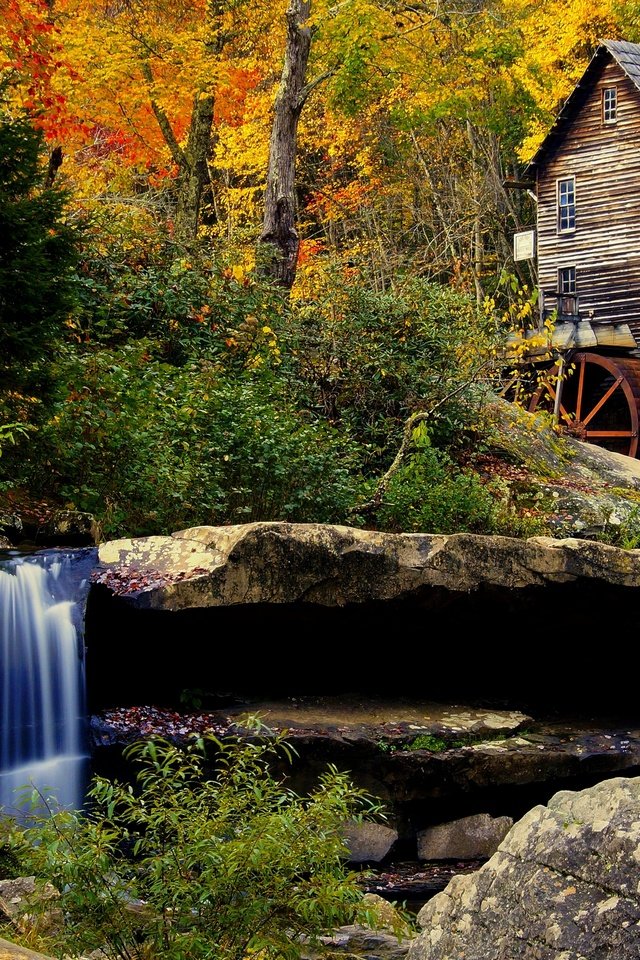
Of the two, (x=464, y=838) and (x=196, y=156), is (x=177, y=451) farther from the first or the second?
(x=196, y=156)

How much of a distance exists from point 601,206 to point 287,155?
17.3 m

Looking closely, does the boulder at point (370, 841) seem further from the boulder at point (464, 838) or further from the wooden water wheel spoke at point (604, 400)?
the wooden water wheel spoke at point (604, 400)

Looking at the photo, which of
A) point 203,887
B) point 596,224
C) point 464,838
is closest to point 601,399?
point 596,224

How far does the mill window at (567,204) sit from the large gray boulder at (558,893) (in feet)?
102

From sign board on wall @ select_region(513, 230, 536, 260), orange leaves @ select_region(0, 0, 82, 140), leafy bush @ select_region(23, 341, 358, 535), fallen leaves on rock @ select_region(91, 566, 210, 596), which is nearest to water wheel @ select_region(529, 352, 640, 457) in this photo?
sign board on wall @ select_region(513, 230, 536, 260)

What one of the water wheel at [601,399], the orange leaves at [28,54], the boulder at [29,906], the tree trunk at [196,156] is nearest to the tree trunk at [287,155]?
the orange leaves at [28,54]

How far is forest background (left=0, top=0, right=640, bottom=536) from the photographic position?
10047 millimetres

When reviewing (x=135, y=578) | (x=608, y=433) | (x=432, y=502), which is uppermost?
(x=608, y=433)

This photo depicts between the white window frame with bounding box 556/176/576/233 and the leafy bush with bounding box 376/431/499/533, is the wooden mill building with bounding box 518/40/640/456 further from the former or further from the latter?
the leafy bush with bounding box 376/431/499/533

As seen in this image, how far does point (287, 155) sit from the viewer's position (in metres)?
17.7

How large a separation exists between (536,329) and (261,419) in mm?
18138

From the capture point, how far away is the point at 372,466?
48.8 ft

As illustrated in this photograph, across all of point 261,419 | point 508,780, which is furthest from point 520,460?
point 508,780

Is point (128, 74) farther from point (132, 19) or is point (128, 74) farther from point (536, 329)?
point (536, 329)
